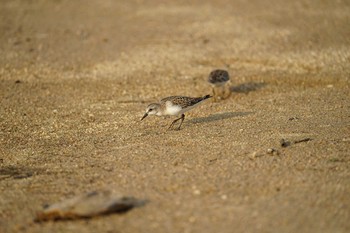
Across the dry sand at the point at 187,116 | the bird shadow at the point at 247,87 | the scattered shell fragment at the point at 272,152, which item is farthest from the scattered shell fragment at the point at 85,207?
the bird shadow at the point at 247,87

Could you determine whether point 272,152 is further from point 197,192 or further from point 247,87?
point 247,87

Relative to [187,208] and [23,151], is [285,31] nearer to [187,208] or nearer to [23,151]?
[23,151]

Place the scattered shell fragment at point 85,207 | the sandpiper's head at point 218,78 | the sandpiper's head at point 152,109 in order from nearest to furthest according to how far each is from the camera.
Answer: the scattered shell fragment at point 85,207 < the sandpiper's head at point 152,109 < the sandpiper's head at point 218,78

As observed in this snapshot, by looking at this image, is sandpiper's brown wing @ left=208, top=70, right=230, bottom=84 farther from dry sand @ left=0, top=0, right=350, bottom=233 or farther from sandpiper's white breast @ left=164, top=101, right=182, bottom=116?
sandpiper's white breast @ left=164, top=101, right=182, bottom=116

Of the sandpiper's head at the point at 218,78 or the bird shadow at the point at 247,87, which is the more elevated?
the sandpiper's head at the point at 218,78

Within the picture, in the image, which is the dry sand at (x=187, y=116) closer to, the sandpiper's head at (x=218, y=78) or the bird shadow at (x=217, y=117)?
the bird shadow at (x=217, y=117)

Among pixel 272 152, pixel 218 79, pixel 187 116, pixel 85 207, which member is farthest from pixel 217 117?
pixel 85 207
